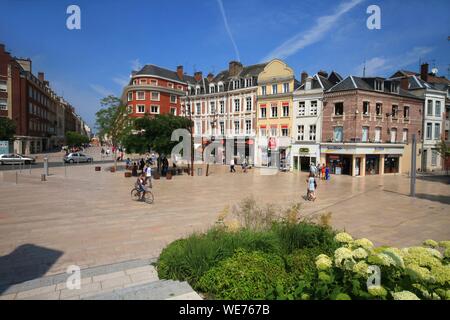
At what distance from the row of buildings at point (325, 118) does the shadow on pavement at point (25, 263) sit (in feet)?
97.0

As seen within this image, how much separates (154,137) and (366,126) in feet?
77.1

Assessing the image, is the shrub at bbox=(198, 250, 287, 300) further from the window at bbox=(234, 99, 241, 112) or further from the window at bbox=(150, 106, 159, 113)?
the window at bbox=(150, 106, 159, 113)

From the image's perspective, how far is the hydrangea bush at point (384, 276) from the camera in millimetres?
3189

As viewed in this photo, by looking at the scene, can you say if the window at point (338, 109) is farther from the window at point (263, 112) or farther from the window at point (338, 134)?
the window at point (263, 112)

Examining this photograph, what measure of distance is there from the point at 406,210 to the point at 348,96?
20.6 metres

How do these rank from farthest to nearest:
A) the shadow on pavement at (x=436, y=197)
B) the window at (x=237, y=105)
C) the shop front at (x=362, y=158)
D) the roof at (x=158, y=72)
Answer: the roof at (x=158, y=72) < the window at (x=237, y=105) < the shop front at (x=362, y=158) < the shadow on pavement at (x=436, y=197)

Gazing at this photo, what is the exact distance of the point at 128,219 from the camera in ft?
34.6

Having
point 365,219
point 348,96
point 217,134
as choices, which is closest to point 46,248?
point 365,219

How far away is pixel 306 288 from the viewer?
3.80 metres

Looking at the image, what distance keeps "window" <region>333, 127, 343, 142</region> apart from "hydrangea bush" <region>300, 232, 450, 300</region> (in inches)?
1159

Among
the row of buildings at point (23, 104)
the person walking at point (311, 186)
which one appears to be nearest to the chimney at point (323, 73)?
the person walking at point (311, 186)

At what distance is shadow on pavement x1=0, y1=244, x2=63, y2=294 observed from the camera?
5680 millimetres

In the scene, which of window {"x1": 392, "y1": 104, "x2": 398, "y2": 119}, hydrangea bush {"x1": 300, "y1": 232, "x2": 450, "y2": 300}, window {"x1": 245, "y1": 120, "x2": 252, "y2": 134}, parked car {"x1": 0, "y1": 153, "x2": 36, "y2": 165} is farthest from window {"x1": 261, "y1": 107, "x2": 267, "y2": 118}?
hydrangea bush {"x1": 300, "y1": 232, "x2": 450, "y2": 300}

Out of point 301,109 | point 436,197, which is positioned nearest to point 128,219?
point 436,197
